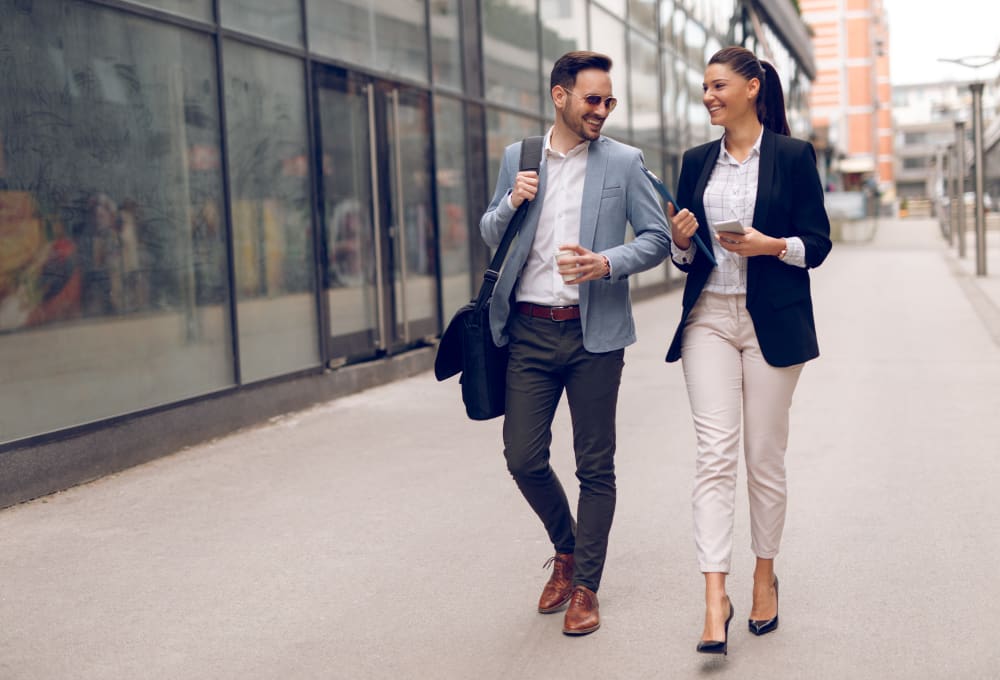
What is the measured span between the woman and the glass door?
656 cm

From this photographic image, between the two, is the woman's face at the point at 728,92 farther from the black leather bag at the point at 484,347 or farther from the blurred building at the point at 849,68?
the blurred building at the point at 849,68

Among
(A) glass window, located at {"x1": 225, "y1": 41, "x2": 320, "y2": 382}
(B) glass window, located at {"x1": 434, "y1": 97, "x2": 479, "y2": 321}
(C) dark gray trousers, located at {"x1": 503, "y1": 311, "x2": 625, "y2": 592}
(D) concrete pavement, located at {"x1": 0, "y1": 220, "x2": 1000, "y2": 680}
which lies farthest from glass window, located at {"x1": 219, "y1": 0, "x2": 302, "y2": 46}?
(C) dark gray trousers, located at {"x1": 503, "y1": 311, "x2": 625, "y2": 592}

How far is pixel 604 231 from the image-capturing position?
4.36 metres

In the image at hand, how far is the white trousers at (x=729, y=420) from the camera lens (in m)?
4.08

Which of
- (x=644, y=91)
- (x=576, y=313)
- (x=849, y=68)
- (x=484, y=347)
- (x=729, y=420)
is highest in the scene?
(x=849, y=68)

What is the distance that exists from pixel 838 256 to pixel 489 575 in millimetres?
33520

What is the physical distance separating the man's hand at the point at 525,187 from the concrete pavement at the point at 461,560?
1489 millimetres

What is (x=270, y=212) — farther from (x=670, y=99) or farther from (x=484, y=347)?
(x=670, y=99)

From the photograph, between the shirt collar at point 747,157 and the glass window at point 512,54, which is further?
the glass window at point 512,54

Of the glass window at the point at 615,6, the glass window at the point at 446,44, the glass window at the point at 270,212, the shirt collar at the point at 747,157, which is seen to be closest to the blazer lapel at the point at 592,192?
the shirt collar at the point at 747,157

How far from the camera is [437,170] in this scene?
12.7 meters

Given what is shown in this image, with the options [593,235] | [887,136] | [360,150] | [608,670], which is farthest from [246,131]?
[887,136]

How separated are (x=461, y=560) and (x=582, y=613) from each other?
1.13m

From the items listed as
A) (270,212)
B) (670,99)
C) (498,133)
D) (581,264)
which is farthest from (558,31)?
(581,264)
